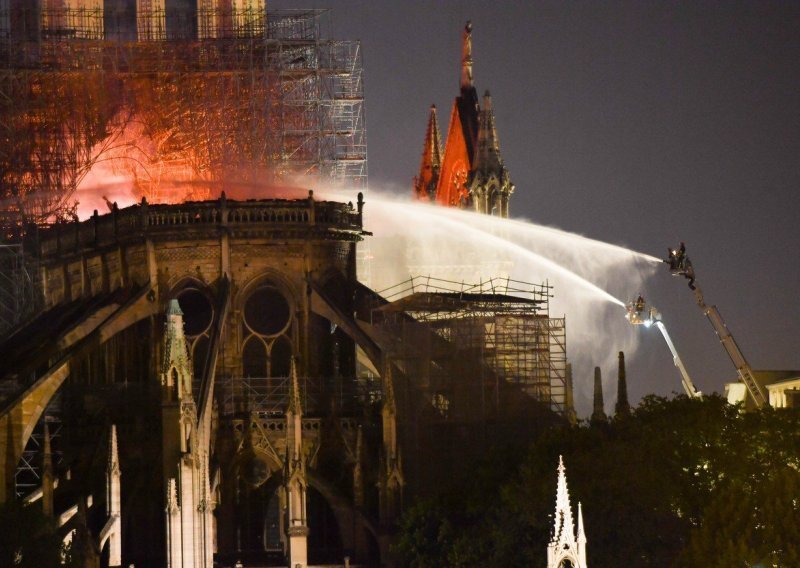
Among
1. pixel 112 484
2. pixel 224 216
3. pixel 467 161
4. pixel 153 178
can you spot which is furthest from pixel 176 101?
pixel 112 484

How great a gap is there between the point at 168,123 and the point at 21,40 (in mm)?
6788

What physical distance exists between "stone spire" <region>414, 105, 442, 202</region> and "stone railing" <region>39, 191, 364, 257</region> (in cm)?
3237

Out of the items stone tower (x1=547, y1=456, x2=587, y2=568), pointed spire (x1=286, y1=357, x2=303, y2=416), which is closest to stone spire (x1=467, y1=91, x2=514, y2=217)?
pointed spire (x1=286, y1=357, x2=303, y2=416)

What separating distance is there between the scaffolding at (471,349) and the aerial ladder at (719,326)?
10070mm

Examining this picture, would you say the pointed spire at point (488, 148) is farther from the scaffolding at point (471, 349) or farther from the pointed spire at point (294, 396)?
the pointed spire at point (294, 396)

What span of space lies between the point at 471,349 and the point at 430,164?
41.2m

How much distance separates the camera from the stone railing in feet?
315

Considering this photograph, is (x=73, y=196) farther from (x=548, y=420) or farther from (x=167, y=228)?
(x=548, y=420)

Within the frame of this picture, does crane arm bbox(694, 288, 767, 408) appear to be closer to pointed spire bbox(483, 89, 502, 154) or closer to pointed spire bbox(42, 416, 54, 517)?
pointed spire bbox(483, 89, 502, 154)

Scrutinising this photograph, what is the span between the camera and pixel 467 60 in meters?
124

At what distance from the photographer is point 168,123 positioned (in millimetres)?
106625

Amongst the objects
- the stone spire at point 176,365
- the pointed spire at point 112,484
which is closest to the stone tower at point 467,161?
the stone spire at point 176,365

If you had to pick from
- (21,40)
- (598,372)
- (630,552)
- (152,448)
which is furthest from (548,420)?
(21,40)

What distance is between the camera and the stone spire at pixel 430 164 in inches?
5138
